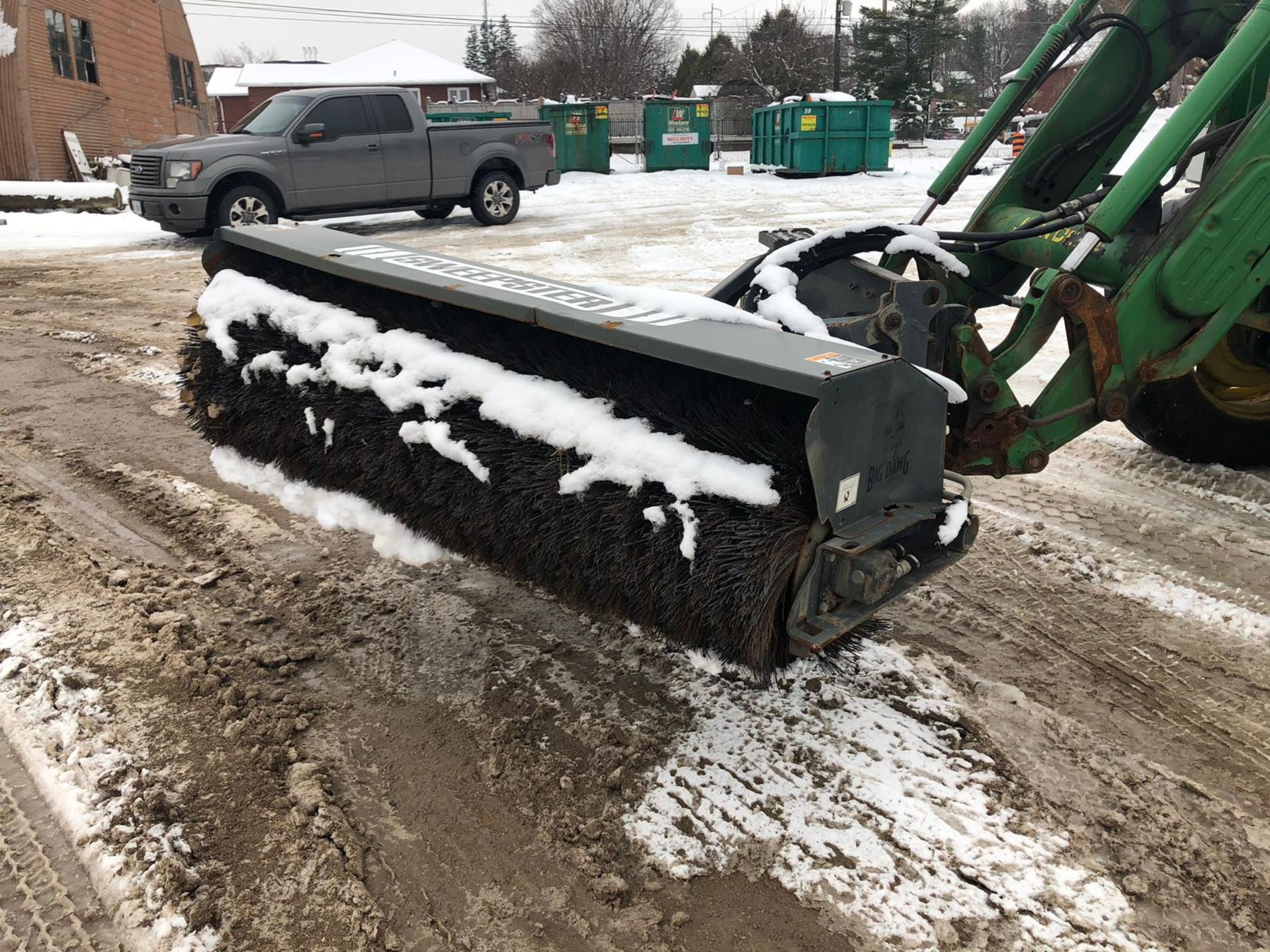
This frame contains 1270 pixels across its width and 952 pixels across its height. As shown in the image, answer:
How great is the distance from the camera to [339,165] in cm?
Result: 1204

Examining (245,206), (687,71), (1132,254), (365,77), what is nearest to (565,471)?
(1132,254)

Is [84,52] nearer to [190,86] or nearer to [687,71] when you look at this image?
[190,86]

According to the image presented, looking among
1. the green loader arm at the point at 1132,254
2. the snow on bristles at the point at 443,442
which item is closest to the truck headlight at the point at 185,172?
the snow on bristles at the point at 443,442

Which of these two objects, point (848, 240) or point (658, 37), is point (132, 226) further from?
point (658, 37)

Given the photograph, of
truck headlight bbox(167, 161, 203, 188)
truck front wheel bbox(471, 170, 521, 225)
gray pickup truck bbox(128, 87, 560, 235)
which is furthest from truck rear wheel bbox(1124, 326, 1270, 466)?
truck front wheel bbox(471, 170, 521, 225)

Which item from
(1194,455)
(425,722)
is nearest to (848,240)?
(425,722)

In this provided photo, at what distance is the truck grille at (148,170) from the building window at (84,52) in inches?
472

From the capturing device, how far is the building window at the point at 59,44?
19.2m

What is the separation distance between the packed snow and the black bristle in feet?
0.12

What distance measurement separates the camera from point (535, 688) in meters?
2.79

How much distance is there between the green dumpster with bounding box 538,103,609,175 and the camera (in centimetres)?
2192

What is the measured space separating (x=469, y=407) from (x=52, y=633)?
1.54 metres

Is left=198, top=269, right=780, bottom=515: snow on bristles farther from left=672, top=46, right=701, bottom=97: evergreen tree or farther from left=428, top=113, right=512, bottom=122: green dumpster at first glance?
left=672, top=46, right=701, bottom=97: evergreen tree

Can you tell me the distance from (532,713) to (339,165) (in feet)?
36.0
